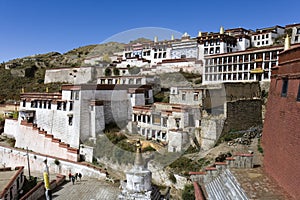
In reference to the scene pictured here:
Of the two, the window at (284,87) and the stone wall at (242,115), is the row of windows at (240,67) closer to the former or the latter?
the stone wall at (242,115)

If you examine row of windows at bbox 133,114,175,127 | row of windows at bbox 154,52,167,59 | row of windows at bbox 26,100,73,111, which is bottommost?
row of windows at bbox 133,114,175,127

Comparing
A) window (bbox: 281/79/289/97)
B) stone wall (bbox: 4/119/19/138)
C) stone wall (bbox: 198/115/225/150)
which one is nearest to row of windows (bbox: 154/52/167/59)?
stone wall (bbox: 4/119/19/138)

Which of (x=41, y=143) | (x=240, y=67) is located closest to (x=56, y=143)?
(x=41, y=143)

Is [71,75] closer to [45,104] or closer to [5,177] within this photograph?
[45,104]

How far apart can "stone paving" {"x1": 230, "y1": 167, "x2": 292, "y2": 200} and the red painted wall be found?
0.65ft

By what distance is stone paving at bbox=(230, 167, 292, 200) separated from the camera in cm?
718

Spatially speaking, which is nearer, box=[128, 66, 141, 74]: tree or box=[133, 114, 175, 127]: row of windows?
box=[133, 114, 175, 127]: row of windows

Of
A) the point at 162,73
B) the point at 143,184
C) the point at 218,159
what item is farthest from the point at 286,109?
the point at 162,73

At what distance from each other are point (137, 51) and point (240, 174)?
145ft

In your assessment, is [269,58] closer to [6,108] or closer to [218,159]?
[218,159]

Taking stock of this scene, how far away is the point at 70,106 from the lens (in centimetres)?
2317

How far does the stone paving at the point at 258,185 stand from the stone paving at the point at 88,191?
31.6ft

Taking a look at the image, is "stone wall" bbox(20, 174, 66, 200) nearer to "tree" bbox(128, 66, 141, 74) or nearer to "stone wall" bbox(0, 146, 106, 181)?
"stone wall" bbox(0, 146, 106, 181)

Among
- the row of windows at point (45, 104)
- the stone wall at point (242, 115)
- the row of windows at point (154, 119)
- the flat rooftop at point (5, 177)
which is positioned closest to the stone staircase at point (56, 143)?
the row of windows at point (45, 104)
